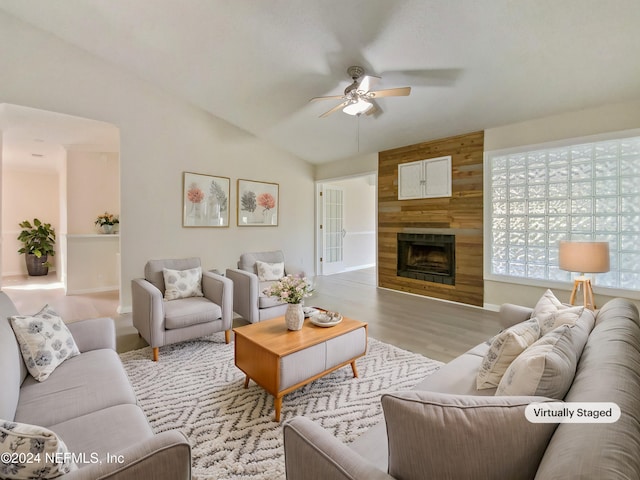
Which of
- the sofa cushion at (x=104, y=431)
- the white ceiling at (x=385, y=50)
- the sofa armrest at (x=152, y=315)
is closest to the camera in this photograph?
the sofa cushion at (x=104, y=431)

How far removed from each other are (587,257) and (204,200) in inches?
190

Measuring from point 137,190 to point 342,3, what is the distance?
3439mm

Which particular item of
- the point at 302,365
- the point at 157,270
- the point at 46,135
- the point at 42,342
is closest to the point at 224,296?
the point at 157,270

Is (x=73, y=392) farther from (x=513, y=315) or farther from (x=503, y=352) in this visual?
(x=513, y=315)

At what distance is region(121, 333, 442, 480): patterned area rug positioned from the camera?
1627 millimetres

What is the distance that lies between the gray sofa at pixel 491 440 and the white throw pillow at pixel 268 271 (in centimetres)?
319

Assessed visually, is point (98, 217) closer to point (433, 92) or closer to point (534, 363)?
point (433, 92)

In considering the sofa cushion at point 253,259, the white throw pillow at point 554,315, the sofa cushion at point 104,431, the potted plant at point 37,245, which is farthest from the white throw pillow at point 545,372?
the potted plant at point 37,245

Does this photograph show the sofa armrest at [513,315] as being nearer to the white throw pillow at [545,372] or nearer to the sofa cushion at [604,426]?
the sofa cushion at [604,426]

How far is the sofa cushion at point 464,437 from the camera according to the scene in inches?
29.0

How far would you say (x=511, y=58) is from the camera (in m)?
2.84

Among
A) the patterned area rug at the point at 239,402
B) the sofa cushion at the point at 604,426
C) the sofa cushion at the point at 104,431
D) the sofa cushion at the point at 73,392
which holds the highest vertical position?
the sofa cushion at the point at 604,426

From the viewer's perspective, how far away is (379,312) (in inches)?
166

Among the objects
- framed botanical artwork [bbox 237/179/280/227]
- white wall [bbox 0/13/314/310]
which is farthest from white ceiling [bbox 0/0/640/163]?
framed botanical artwork [bbox 237/179/280/227]
